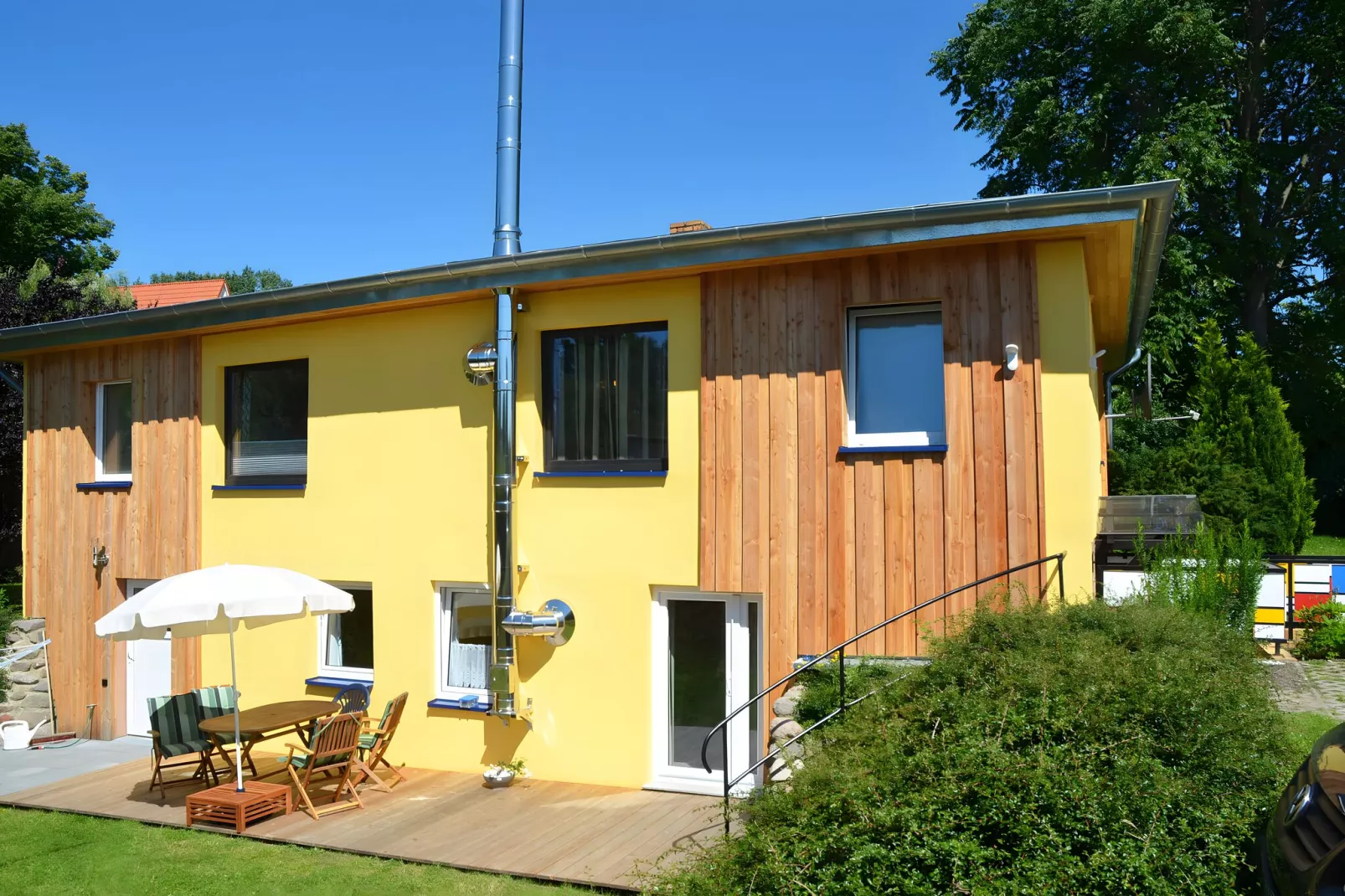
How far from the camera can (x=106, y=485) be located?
12766 millimetres

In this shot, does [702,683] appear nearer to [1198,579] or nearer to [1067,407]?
[1067,407]

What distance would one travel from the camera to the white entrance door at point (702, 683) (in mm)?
9148

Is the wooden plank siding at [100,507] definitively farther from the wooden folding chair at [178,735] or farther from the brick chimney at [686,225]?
the brick chimney at [686,225]

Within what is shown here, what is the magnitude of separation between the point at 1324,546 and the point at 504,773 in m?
20.7

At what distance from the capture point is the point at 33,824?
883 cm

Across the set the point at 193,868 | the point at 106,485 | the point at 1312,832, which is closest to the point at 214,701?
the point at 193,868

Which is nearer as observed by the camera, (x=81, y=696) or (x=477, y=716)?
(x=477, y=716)

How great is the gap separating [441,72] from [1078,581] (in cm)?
1060

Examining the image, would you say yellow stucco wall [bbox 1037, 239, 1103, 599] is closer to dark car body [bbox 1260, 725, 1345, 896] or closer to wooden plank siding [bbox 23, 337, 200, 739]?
dark car body [bbox 1260, 725, 1345, 896]

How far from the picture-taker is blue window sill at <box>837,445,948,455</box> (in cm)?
827

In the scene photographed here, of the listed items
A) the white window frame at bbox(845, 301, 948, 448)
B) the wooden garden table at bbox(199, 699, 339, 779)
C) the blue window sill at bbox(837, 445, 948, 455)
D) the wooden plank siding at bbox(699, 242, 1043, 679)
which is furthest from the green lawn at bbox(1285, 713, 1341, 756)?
the wooden garden table at bbox(199, 699, 339, 779)

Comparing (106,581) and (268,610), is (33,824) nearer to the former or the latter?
(268,610)

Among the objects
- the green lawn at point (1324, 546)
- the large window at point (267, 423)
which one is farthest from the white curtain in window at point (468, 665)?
the green lawn at point (1324, 546)

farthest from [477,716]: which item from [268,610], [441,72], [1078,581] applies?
Result: [441,72]
